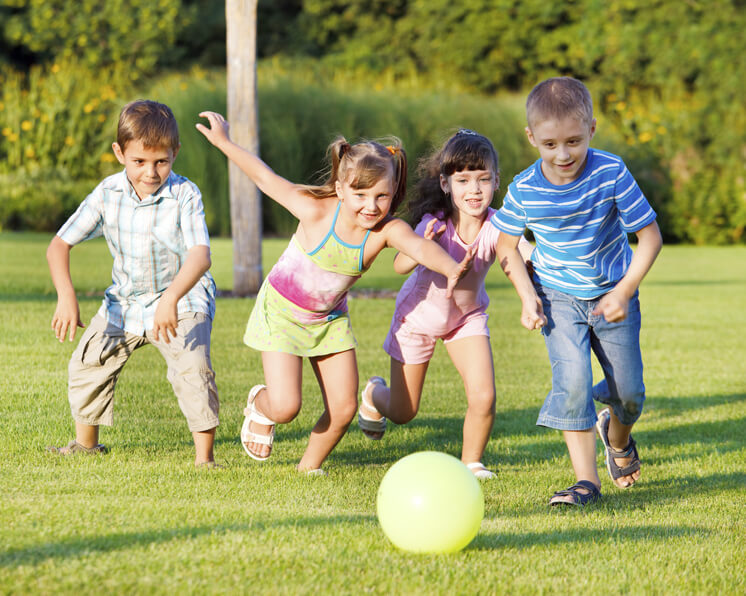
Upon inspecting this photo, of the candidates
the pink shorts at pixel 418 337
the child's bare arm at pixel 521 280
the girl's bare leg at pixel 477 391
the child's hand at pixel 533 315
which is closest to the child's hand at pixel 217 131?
the pink shorts at pixel 418 337

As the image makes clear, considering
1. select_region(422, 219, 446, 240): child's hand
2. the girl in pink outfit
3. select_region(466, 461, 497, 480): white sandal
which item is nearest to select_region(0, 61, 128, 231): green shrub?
the girl in pink outfit

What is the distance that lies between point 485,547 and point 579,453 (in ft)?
3.91

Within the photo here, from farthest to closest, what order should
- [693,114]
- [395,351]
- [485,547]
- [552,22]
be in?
[552,22] < [693,114] < [395,351] < [485,547]

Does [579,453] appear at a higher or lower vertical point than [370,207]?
lower

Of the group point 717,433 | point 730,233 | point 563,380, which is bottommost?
point 730,233

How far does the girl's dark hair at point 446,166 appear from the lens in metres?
5.02

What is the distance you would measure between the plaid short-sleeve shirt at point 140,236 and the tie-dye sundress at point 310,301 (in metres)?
0.35

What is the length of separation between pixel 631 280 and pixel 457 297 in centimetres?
106

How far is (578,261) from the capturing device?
462cm

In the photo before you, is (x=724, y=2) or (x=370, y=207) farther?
(x=724, y=2)

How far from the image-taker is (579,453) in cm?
470

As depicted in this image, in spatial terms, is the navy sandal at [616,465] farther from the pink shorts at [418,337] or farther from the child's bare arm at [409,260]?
the child's bare arm at [409,260]

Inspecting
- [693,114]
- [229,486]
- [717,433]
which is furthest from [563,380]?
[693,114]

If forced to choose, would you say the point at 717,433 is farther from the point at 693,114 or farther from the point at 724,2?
the point at 724,2
